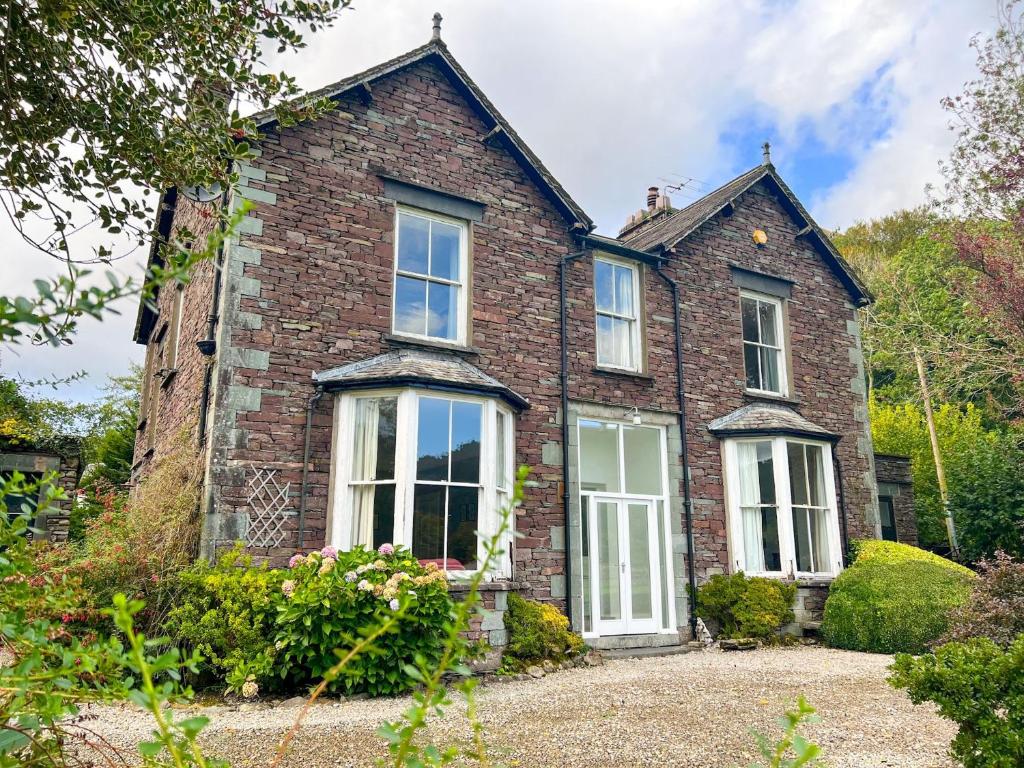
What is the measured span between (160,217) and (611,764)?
12.7m

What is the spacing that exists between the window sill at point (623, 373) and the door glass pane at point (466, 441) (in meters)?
2.67

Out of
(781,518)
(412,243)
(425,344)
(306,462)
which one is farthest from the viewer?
(781,518)

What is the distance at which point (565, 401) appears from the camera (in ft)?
36.7

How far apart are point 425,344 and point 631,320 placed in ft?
13.4

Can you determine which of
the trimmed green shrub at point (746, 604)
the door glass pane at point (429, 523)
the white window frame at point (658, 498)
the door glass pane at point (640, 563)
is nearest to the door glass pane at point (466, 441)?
the door glass pane at point (429, 523)

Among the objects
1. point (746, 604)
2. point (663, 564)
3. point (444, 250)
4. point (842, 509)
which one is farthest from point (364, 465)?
point (842, 509)

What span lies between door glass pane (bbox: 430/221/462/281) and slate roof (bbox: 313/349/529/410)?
4.44 ft

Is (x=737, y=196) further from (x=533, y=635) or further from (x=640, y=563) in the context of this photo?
(x=533, y=635)

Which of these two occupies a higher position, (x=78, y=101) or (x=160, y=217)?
(x=160, y=217)

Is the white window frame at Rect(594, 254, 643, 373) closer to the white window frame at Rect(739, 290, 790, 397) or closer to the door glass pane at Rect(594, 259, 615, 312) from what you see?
the door glass pane at Rect(594, 259, 615, 312)

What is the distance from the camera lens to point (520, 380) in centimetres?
1090

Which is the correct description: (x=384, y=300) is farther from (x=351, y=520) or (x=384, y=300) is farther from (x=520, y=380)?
(x=351, y=520)

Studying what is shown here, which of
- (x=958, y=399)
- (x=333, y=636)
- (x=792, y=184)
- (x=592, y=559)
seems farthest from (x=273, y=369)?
(x=958, y=399)

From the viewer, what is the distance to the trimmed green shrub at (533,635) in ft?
29.9
